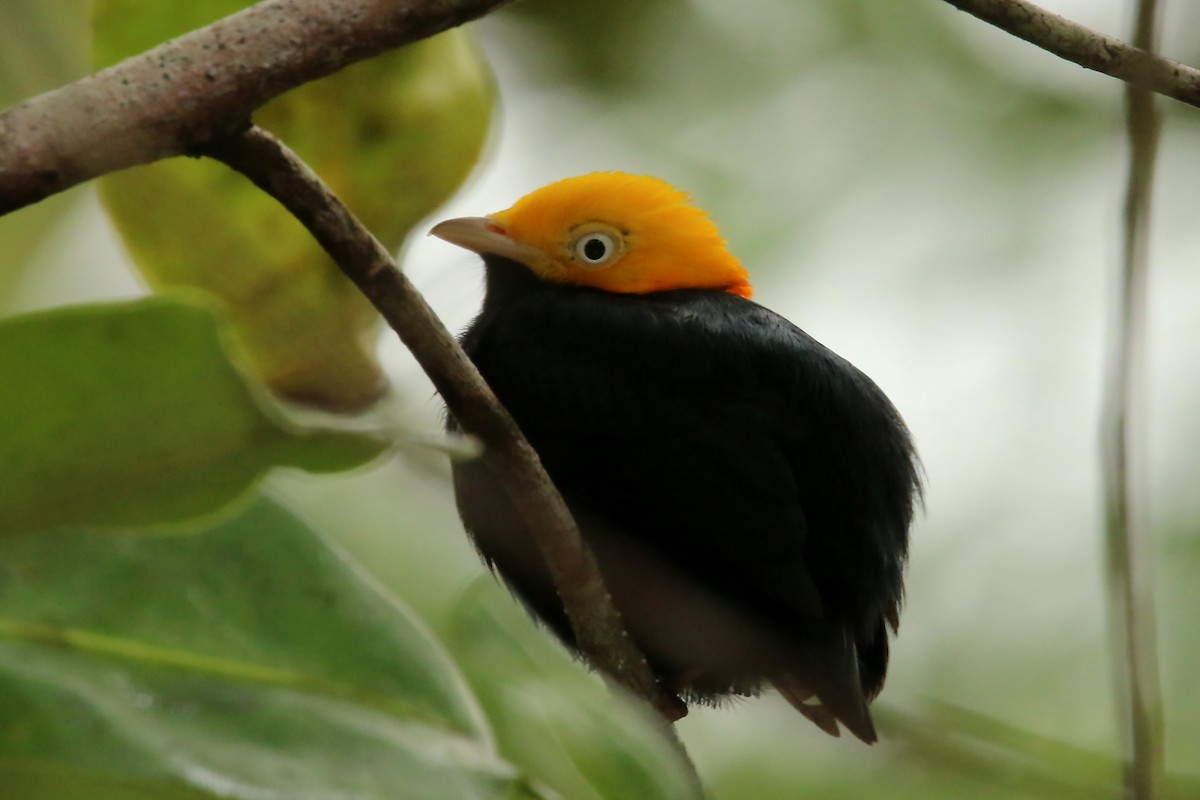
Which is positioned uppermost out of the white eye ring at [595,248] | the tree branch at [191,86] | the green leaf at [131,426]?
the tree branch at [191,86]

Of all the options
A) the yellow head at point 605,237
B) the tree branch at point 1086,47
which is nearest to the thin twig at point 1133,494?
the tree branch at point 1086,47

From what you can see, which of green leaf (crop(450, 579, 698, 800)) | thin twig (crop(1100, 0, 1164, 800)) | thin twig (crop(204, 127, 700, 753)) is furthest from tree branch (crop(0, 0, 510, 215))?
thin twig (crop(1100, 0, 1164, 800))

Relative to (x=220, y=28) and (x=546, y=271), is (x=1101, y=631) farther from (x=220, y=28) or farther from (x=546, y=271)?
(x=220, y=28)

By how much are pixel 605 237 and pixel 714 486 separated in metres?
1.27

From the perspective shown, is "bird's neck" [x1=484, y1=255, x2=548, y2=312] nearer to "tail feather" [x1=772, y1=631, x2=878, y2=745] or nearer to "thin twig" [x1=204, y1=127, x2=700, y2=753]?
"tail feather" [x1=772, y1=631, x2=878, y2=745]

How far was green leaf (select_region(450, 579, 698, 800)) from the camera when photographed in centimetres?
135

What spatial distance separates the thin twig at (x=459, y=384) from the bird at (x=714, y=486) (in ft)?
2.00

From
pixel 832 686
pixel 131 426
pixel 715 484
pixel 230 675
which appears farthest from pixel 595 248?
pixel 131 426

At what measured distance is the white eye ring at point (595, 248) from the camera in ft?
14.4

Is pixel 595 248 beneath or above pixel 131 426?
beneath

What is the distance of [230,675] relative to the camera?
144 centimetres

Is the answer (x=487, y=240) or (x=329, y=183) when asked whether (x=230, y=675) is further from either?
(x=487, y=240)

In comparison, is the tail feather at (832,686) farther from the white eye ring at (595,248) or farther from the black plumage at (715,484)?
the white eye ring at (595,248)

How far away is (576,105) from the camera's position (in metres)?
6.94
